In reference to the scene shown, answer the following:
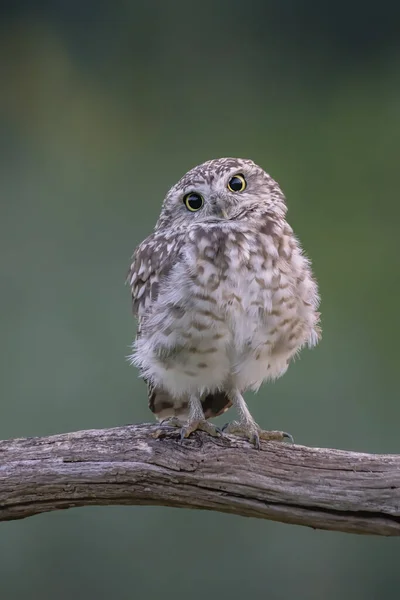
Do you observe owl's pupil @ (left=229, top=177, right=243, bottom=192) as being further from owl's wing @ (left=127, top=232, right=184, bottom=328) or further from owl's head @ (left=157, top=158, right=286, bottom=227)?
owl's wing @ (left=127, top=232, right=184, bottom=328)

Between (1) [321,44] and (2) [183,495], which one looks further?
(1) [321,44]

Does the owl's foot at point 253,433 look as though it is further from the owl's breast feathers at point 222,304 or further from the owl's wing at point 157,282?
the owl's wing at point 157,282

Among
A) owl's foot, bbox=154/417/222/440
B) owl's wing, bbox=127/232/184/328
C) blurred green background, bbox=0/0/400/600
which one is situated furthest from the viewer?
blurred green background, bbox=0/0/400/600

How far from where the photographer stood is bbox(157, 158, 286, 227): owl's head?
116 inches

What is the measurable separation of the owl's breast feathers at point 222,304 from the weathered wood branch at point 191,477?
12.9 inches

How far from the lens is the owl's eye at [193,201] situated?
9.85 feet

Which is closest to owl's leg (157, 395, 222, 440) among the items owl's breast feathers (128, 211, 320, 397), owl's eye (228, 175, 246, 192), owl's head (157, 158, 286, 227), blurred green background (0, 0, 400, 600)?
owl's breast feathers (128, 211, 320, 397)

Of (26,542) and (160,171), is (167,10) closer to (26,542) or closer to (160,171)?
(160,171)

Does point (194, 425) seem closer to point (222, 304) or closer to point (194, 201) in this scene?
point (222, 304)

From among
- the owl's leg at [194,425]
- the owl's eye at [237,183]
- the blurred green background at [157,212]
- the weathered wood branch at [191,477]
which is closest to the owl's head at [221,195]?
the owl's eye at [237,183]

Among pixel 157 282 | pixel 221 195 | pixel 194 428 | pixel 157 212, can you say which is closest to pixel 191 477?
pixel 194 428

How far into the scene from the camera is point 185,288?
9.18 ft

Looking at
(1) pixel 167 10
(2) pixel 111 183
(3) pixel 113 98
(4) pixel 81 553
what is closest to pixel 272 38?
(1) pixel 167 10

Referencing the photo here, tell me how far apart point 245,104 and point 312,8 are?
71 cm
